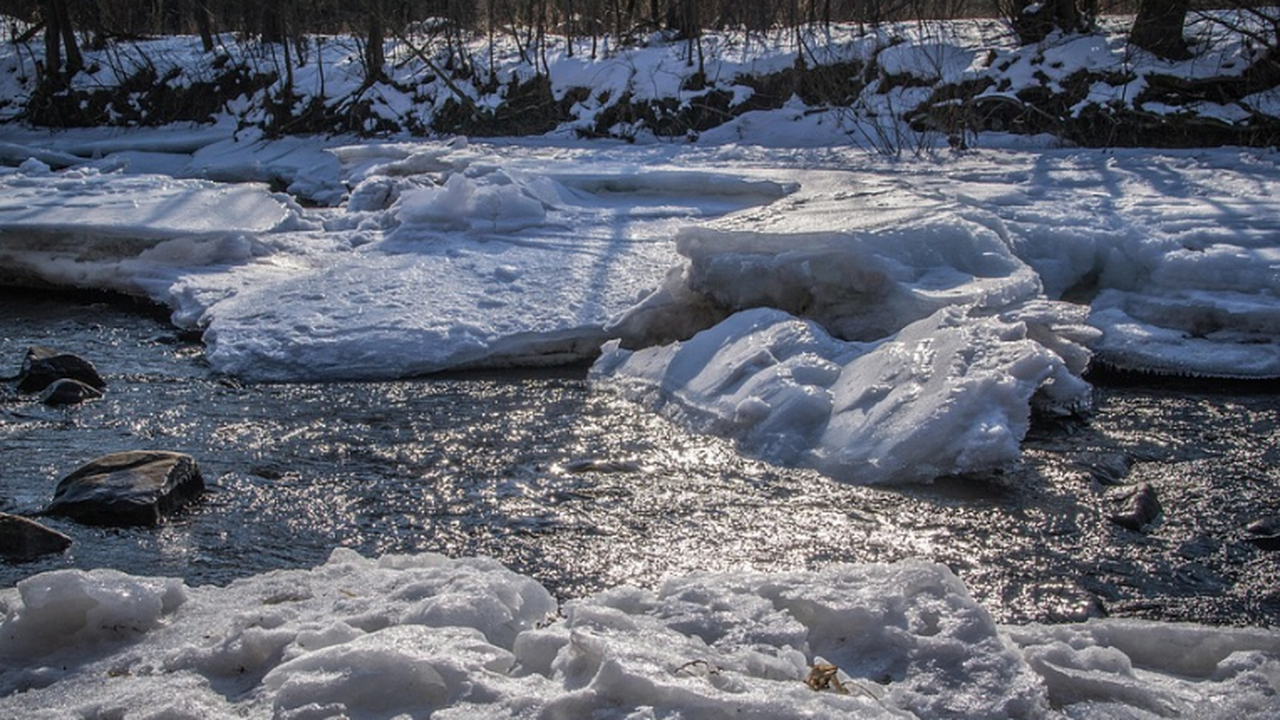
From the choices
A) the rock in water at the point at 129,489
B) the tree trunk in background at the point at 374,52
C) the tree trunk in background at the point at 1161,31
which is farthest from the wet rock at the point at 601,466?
the tree trunk in background at the point at 374,52

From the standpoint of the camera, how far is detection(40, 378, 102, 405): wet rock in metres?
5.69

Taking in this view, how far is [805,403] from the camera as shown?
511cm

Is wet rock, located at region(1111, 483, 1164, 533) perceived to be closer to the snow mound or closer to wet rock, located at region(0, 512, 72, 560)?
wet rock, located at region(0, 512, 72, 560)

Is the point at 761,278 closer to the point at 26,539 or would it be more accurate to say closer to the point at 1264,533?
the point at 1264,533

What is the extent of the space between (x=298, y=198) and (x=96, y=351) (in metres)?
5.97

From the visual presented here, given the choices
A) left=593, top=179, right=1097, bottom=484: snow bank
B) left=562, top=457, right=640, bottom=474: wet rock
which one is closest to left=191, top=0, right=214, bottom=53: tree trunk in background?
left=593, top=179, right=1097, bottom=484: snow bank

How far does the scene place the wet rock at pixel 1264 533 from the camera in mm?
4008

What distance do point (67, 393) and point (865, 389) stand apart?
3807 millimetres

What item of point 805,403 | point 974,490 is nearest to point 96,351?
point 805,403

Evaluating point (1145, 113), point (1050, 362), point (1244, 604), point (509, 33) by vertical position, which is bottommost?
point (1244, 604)

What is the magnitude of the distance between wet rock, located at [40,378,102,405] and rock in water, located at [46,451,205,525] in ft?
3.99

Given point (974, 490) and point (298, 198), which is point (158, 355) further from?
point (298, 198)

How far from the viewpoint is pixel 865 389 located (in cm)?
512

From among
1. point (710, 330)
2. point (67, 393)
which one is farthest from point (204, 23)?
point (710, 330)
